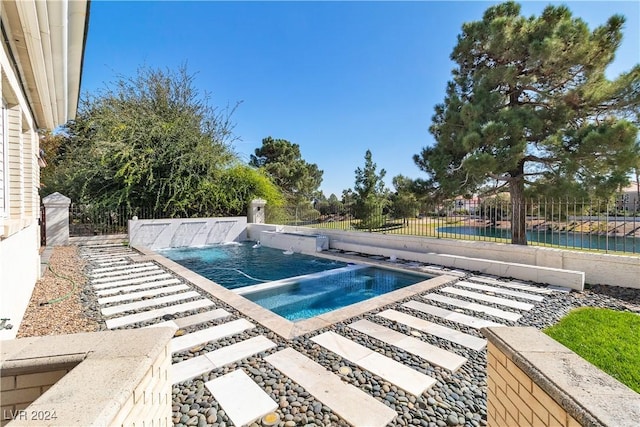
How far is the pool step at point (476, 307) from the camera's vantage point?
4629 millimetres

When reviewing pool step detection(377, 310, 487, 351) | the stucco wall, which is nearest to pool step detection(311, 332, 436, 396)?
pool step detection(377, 310, 487, 351)

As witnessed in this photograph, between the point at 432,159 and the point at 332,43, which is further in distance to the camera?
the point at 332,43

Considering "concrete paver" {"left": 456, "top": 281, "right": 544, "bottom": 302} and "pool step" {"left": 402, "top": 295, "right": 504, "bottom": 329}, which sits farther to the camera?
"concrete paver" {"left": 456, "top": 281, "right": 544, "bottom": 302}

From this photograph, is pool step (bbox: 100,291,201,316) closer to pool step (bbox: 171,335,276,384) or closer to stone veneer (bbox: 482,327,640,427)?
pool step (bbox: 171,335,276,384)

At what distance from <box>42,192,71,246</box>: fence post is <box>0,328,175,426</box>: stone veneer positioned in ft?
40.1

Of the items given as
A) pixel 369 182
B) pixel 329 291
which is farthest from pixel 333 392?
pixel 369 182

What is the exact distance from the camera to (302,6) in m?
10.2

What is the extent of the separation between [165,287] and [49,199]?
868 cm

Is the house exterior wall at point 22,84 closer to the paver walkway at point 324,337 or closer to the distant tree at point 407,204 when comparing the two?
the paver walkway at point 324,337

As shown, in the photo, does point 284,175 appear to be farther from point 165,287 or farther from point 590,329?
point 590,329

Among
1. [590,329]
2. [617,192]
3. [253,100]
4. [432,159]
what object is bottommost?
[590,329]

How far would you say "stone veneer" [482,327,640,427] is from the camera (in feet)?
4.08

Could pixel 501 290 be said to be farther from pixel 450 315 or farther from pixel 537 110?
pixel 537 110

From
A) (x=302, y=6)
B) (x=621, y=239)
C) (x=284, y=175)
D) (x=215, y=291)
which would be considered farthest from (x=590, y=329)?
(x=284, y=175)
